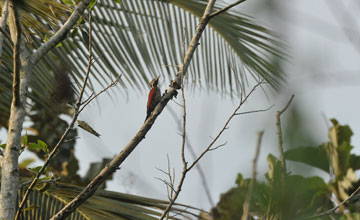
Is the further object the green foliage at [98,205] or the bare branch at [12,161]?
the green foliage at [98,205]

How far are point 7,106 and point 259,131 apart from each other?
254 cm

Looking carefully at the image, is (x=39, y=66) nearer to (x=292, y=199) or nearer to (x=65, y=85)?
(x=65, y=85)

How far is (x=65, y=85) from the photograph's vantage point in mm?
3252

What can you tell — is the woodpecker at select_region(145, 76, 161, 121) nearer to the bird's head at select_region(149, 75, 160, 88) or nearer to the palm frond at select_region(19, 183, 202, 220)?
the bird's head at select_region(149, 75, 160, 88)

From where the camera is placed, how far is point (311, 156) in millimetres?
660

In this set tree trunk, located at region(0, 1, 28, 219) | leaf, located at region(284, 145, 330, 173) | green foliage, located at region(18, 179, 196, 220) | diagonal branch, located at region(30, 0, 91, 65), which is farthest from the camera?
green foliage, located at region(18, 179, 196, 220)

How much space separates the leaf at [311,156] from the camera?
0.65 m

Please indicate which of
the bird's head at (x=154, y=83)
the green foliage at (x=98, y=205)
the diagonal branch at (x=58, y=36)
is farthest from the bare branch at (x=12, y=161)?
the bird's head at (x=154, y=83)

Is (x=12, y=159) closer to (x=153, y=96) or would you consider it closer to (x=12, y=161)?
(x=12, y=161)

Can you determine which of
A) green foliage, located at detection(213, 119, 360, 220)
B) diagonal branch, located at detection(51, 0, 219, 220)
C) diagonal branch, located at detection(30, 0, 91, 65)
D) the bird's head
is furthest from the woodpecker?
green foliage, located at detection(213, 119, 360, 220)

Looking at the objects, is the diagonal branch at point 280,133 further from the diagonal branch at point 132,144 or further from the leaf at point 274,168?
the diagonal branch at point 132,144

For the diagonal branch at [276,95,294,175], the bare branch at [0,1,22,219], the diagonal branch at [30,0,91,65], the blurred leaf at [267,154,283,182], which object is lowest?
the blurred leaf at [267,154,283,182]

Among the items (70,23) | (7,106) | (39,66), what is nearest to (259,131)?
(70,23)

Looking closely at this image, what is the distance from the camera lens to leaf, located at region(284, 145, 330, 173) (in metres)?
0.65
